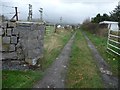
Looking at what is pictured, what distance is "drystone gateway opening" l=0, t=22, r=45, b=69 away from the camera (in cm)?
968

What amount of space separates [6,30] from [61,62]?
3136 millimetres

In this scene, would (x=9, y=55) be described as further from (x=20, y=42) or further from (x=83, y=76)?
(x=83, y=76)

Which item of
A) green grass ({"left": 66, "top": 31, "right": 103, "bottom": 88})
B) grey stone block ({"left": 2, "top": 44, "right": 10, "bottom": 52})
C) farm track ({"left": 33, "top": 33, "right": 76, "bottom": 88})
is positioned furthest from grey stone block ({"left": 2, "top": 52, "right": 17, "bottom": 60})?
green grass ({"left": 66, "top": 31, "right": 103, "bottom": 88})

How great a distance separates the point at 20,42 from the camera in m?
9.80

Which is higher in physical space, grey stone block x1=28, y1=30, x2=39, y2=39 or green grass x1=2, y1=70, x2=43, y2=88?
grey stone block x1=28, y1=30, x2=39, y2=39

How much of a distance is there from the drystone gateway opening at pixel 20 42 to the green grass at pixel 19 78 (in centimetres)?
113

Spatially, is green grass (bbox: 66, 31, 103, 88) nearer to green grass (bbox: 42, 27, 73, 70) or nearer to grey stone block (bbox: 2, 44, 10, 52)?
green grass (bbox: 42, 27, 73, 70)

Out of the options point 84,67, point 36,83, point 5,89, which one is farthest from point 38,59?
point 5,89

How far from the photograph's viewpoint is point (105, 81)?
8156 mm

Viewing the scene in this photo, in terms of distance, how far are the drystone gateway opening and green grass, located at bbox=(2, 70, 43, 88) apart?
3.70ft

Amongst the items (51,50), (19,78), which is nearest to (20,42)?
(19,78)

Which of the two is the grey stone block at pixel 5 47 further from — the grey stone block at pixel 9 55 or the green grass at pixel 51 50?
the green grass at pixel 51 50

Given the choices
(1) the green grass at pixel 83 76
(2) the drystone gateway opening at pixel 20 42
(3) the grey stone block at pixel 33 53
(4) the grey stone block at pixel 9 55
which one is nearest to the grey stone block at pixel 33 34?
(2) the drystone gateway opening at pixel 20 42

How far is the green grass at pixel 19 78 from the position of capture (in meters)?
7.24
